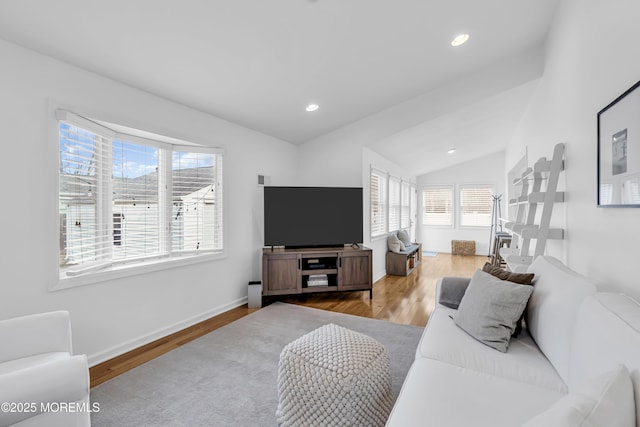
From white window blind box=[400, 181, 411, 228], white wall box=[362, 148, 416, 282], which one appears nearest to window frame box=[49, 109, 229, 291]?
white wall box=[362, 148, 416, 282]

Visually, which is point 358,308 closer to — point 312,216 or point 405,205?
point 312,216

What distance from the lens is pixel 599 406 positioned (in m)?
0.71

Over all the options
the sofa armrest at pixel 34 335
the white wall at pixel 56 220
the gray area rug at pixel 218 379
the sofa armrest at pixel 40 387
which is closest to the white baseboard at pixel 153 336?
the white wall at pixel 56 220

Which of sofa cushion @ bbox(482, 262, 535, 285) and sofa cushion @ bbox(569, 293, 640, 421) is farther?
sofa cushion @ bbox(482, 262, 535, 285)

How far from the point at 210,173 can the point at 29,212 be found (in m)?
1.75

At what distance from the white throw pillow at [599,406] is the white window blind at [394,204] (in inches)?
216

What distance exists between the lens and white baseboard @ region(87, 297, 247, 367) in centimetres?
249

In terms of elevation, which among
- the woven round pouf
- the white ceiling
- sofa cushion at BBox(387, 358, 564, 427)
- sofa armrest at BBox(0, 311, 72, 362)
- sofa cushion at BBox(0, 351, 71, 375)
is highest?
the white ceiling

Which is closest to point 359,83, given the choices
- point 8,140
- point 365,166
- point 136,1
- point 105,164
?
point 365,166

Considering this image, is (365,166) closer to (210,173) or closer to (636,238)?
(210,173)

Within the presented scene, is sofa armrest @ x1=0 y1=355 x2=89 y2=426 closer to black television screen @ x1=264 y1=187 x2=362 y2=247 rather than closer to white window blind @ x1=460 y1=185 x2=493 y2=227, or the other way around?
black television screen @ x1=264 y1=187 x2=362 y2=247

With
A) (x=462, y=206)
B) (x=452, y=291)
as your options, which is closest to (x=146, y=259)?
(x=452, y=291)

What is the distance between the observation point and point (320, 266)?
164 inches

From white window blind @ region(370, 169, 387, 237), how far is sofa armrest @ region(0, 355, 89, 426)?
4391 mm
